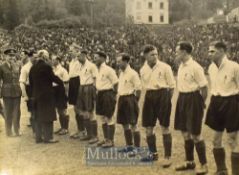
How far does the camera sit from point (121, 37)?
9.72 m

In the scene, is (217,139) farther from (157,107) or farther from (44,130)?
(44,130)

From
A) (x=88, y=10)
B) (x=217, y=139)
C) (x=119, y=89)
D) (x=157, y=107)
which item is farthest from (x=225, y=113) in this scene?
(x=88, y=10)

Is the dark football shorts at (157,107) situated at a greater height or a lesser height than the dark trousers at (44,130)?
greater

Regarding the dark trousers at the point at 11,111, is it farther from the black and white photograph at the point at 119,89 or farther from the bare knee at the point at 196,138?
the bare knee at the point at 196,138

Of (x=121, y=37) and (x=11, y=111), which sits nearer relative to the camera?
(x=11, y=111)

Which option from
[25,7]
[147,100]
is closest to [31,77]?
[25,7]

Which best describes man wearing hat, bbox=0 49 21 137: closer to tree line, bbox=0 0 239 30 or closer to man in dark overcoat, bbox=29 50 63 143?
man in dark overcoat, bbox=29 50 63 143

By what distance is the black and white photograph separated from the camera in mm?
5363

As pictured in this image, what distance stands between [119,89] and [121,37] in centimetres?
328

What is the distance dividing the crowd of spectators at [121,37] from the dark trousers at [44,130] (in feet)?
4.25

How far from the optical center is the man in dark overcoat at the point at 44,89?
744 centimetres

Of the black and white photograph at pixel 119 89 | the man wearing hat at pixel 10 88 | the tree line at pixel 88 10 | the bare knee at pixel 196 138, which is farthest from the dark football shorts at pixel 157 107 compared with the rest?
the man wearing hat at pixel 10 88

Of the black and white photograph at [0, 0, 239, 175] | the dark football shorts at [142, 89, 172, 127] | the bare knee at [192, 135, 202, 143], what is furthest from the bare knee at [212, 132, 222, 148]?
the dark football shorts at [142, 89, 172, 127]

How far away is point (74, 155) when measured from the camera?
678 cm
